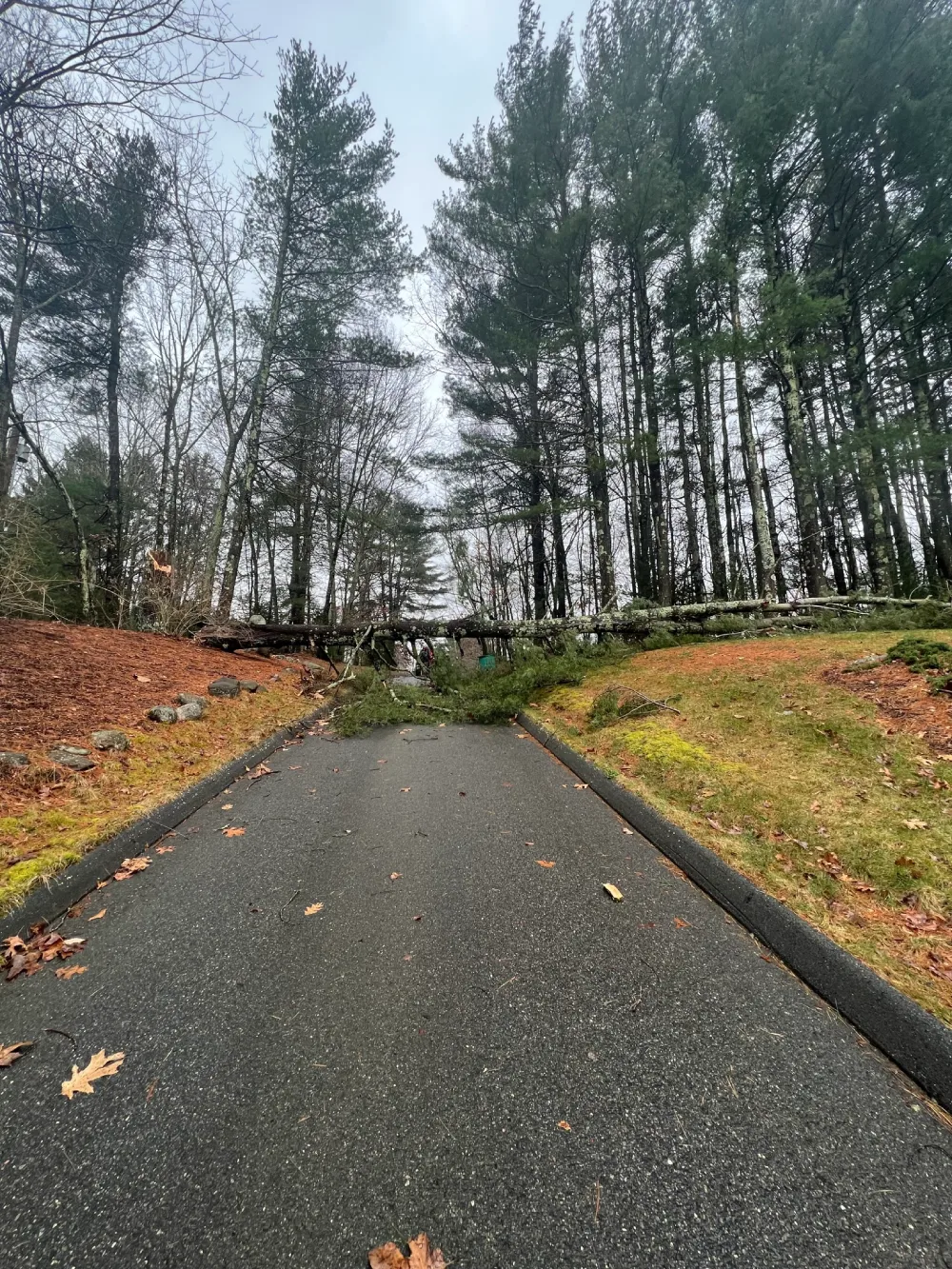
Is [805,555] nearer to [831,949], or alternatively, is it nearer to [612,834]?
[612,834]

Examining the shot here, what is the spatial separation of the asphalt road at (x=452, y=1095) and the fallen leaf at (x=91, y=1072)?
39mm

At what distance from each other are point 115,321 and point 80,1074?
1607 cm

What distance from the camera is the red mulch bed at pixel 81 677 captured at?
4016 mm

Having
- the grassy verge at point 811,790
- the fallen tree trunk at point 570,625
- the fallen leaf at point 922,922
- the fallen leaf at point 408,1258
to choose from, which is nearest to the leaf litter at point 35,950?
the fallen leaf at point 408,1258

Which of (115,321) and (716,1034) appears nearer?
(716,1034)

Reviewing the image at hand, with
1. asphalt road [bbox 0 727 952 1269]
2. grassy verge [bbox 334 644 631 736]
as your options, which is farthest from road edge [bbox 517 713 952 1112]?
grassy verge [bbox 334 644 631 736]

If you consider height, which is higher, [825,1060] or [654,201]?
[654,201]

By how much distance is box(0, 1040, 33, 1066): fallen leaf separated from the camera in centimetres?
162

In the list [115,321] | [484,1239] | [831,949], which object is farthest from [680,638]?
[115,321]

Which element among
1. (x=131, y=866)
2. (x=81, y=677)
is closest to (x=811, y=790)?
(x=131, y=866)

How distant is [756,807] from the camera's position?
3.20m

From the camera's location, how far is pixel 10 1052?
165 centimetres

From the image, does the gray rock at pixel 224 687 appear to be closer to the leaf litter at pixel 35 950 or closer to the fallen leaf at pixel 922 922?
the leaf litter at pixel 35 950

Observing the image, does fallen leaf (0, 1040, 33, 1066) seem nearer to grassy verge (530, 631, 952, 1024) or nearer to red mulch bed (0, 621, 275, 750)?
red mulch bed (0, 621, 275, 750)
